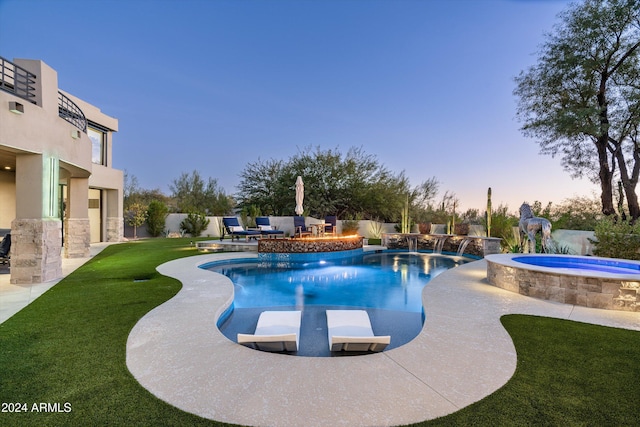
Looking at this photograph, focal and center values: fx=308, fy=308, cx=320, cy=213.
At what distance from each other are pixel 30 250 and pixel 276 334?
254 inches

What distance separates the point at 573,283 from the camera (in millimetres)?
5117

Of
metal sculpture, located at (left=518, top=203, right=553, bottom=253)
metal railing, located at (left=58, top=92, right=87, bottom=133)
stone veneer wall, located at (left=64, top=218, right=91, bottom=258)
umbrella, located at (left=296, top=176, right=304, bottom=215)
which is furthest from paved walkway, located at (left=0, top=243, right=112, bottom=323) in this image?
metal sculpture, located at (left=518, top=203, right=553, bottom=253)

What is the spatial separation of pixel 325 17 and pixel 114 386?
18.9m

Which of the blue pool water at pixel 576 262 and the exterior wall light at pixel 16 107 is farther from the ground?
the exterior wall light at pixel 16 107

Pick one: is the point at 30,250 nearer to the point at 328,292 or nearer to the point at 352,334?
the point at 328,292

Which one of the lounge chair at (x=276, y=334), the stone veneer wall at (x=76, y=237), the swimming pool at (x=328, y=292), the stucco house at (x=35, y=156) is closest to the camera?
the lounge chair at (x=276, y=334)

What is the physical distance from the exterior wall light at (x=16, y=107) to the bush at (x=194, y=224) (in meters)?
13.3

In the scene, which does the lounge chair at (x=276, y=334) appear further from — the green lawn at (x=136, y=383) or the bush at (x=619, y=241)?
the bush at (x=619, y=241)

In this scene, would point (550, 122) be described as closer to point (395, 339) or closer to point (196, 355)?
point (395, 339)

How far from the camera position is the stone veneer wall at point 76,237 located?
10.6 metres

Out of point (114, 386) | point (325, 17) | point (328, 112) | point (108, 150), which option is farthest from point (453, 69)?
point (108, 150)

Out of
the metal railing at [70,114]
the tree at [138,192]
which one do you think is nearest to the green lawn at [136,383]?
the metal railing at [70,114]

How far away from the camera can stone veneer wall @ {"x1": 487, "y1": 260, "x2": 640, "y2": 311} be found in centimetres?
476

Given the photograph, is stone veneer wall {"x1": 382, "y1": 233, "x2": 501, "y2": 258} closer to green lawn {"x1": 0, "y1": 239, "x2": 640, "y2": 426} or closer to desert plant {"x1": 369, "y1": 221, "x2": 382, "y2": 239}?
desert plant {"x1": 369, "y1": 221, "x2": 382, "y2": 239}
